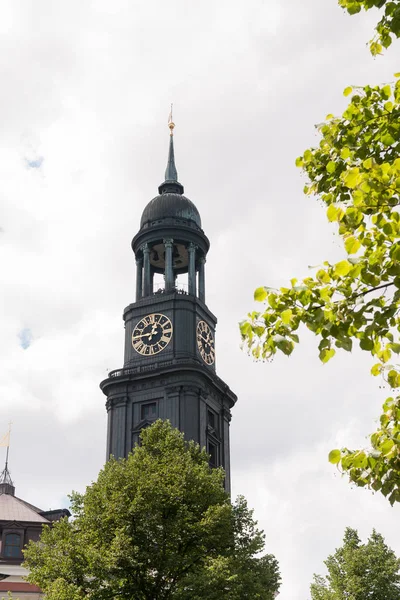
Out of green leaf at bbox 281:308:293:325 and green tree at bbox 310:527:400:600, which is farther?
green tree at bbox 310:527:400:600

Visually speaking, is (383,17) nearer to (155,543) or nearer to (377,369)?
(377,369)

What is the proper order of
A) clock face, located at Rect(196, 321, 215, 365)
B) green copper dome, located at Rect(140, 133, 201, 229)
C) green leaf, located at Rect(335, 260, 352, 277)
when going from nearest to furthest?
1. green leaf, located at Rect(335, 260, 352, 277)
2. clock face, located at Rect(196, 321, 215, 365)
3. green copper dome, located at Rect(140, 133, 201, 229)

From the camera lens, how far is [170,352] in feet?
225

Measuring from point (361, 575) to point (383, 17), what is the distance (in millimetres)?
40806

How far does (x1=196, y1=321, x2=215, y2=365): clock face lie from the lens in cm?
7062

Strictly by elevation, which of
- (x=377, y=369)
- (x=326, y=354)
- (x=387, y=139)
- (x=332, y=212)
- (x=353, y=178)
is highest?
(x=387, y=139)

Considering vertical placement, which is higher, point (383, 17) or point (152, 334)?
point (152, 334)

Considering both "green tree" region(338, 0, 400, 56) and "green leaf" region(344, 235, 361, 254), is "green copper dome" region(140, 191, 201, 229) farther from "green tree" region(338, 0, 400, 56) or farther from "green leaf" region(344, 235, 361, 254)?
"green leaf" region(344, 235, 361, 254)

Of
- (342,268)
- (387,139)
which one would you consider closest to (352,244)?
(342,268)

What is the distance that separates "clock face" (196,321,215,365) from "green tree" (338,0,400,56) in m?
57.5

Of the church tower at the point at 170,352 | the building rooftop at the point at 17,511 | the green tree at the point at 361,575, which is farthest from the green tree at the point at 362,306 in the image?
the building rooftop at the point at 17,511

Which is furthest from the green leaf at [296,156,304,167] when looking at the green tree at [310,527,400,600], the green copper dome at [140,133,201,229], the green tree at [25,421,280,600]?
the green copper dome at [140,133,201,229]

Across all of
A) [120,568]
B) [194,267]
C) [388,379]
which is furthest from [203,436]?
[388,379]

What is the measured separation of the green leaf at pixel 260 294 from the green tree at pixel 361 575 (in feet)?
130
